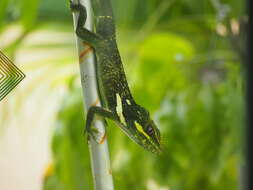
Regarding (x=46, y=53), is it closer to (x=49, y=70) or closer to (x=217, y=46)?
(x=49, y=70)

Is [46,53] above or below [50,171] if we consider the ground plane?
above

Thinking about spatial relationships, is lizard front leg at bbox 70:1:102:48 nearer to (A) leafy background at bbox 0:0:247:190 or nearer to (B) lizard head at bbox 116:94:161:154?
(B) lizard head at bbox 116:94:161:154

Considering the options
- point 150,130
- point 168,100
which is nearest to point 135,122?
point 150,130

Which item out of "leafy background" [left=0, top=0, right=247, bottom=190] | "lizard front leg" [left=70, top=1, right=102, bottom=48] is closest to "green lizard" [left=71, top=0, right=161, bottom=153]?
"lizard front leg" [left=70, top=1, right=102, bottom=48]

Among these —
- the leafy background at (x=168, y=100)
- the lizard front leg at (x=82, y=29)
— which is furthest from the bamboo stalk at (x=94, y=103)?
the leafy background at (x=168, y=100)

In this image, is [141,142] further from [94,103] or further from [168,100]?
[168,100]

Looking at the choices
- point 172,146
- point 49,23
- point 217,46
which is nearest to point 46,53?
point 49,23

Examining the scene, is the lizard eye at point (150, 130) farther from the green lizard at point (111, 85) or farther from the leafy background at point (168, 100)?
the leafy background at point (168, 100)
